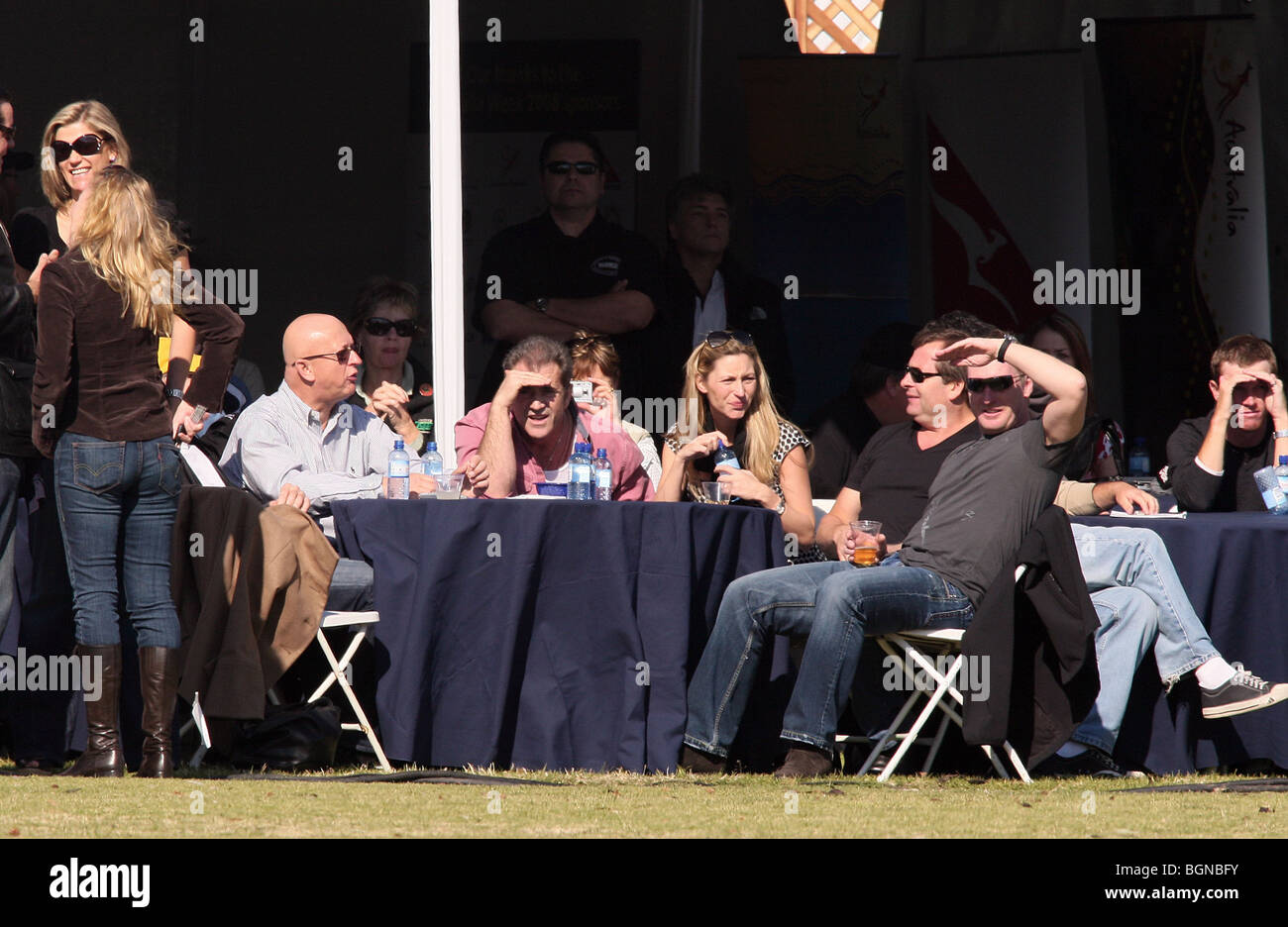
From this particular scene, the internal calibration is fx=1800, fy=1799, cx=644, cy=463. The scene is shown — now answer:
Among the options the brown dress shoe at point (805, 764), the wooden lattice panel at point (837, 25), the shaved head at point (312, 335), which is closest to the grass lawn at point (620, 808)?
the brown dress shoe at point (805, 764)

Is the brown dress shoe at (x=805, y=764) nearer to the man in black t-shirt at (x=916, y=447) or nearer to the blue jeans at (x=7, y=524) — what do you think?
the man in black t-shirt at (x=916, y=447)

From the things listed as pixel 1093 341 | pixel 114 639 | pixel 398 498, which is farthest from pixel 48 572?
pixel 1093 341

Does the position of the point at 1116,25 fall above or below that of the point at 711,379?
above

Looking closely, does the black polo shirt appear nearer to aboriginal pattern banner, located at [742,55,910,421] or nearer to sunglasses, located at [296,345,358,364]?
sunglasses, located at [296,345,358,364]

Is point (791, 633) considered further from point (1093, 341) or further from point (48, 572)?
point (1093, 341)

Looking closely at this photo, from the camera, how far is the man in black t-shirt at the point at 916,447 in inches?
227

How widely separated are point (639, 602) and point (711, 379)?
119 centimetres

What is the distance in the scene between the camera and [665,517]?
16.9 ft

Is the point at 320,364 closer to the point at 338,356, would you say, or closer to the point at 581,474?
the point at 338,356

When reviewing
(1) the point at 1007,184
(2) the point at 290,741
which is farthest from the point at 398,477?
(1) the point at 1007,184

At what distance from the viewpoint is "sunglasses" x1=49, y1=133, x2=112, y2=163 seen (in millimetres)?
5535

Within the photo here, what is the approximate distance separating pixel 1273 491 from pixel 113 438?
354 centimetres

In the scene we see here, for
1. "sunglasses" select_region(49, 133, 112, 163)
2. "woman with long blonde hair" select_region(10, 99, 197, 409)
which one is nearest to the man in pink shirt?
"woman with long blonde hair" select_region(10, 99, 197, 409)

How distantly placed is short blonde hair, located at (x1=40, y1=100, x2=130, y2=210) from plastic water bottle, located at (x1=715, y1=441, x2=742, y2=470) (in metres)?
2.06
